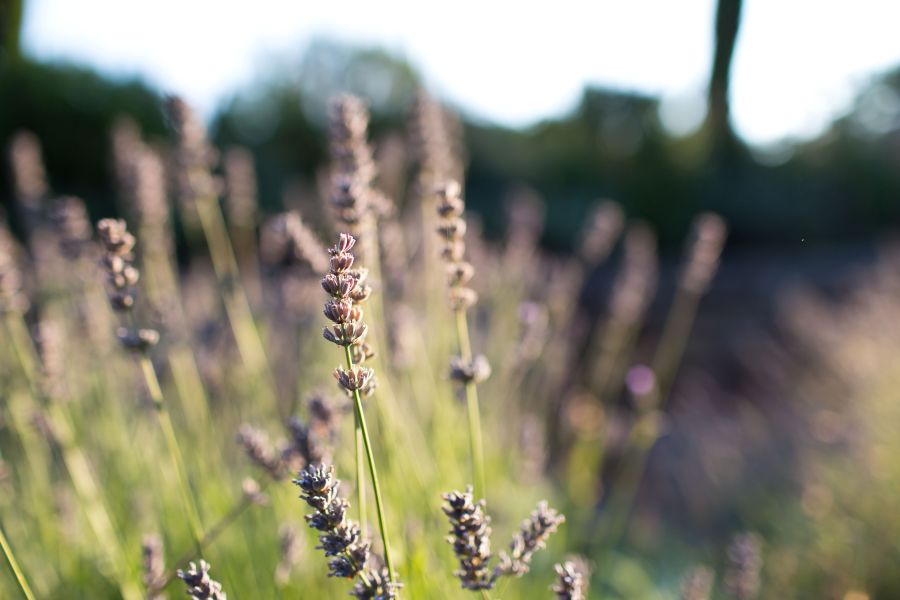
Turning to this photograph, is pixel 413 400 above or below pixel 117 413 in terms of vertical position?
above

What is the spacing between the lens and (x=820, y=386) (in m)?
5.47

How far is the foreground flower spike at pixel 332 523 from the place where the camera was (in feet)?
2.39

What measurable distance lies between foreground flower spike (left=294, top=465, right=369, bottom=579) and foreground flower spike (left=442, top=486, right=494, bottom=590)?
0.31 feet

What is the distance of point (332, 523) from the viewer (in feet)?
2.45

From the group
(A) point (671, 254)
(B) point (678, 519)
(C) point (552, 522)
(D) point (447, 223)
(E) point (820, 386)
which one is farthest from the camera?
(A) point (671, 254)

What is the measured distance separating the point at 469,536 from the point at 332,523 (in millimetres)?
145

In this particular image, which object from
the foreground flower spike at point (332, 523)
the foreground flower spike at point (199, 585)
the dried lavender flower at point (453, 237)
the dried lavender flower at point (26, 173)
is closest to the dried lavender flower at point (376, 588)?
the foreground flower spike at point (332, 523)

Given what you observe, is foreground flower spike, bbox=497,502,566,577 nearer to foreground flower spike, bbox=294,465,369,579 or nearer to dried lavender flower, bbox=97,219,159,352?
foreground flower spike, bbox=294,465,369,579

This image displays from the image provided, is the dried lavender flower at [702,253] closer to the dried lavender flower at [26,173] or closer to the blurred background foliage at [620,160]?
the dried lavender flower at [26,173]

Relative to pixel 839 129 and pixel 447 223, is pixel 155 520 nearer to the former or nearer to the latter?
pixel 447 223

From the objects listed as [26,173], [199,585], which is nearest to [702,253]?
[199,585]

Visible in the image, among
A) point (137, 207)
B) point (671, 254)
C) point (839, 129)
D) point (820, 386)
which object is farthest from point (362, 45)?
point (137, 207)

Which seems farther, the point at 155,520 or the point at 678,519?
the point at 678,519

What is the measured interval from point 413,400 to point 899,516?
2021 millimetres
